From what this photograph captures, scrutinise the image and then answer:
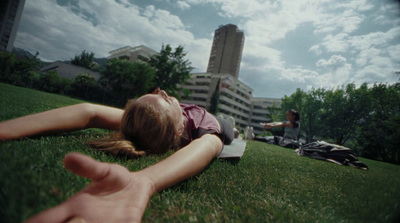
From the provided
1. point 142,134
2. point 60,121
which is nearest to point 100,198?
point 142,134

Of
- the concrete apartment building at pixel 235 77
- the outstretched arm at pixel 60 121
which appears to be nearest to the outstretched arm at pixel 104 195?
the outstretched arm at pixel 60 121

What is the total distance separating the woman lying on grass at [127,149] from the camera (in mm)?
750

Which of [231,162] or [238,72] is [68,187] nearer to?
[231,162]

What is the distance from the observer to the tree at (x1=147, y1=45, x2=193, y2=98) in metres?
33.6

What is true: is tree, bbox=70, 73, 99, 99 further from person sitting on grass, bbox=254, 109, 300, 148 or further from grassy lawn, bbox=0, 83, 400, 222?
grassy lawn, bbox=0, 83, 400, 222

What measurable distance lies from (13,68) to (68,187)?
38.5 m

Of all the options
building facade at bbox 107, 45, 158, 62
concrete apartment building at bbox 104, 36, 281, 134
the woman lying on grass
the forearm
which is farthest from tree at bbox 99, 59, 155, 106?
the forearm

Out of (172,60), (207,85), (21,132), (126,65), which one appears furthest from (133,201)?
(207,85)

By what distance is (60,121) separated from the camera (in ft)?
6.17

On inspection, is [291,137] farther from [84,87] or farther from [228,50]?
[228,50]

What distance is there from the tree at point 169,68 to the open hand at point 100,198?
1295 inches

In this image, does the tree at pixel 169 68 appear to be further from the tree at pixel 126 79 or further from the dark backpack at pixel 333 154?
the dark backpack at pixel 333 154

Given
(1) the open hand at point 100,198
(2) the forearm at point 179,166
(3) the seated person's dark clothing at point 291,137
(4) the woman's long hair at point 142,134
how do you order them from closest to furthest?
(1) the open hand at point 100,198 < (2) the forearm at point 179,166 < (4) the woman's long hair at point 142,134 < (3) the seated person's dark clothing at point 291,137

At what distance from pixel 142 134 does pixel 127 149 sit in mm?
234
